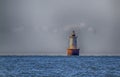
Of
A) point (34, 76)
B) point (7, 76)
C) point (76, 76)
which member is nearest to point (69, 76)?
point (76, 76)

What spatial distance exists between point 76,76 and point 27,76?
10967mm

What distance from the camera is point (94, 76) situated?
311 ft

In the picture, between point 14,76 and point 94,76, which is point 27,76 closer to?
point 14,76

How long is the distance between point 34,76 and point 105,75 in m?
16.6

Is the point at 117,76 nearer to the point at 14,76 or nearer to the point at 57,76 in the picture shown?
the point at 57,76

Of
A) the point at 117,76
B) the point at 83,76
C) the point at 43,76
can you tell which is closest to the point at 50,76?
the point at 43,76

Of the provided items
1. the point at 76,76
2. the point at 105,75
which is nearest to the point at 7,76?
the point at 76,76

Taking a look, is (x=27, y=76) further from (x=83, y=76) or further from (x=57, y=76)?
(x=83, y=76)

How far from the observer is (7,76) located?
92.4 m

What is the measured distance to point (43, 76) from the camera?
9500 cm

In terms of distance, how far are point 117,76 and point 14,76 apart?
23.3 metres

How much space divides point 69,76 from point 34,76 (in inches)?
308

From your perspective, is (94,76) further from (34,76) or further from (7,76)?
(7,76)

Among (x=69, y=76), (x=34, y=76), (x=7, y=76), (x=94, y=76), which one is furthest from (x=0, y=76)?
(x=94, y=76)
